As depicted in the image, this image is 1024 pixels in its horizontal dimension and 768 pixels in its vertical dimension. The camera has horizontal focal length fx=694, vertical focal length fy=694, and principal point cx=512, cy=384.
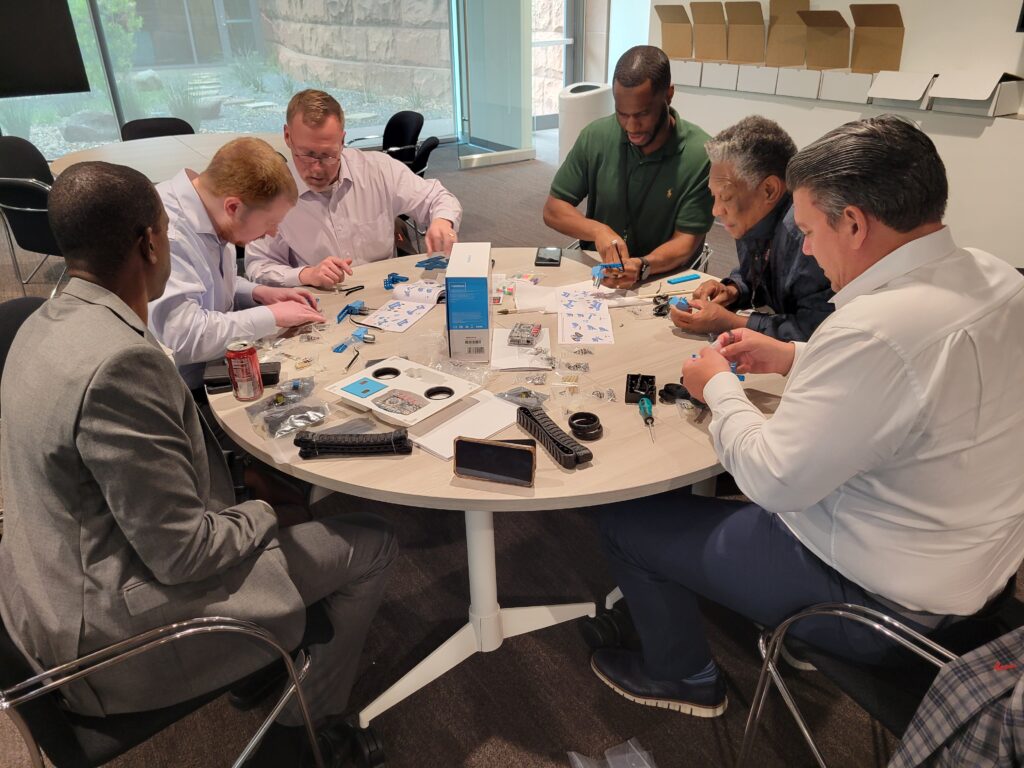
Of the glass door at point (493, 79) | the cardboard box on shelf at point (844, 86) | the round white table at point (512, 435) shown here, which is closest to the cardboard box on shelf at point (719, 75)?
the cardboard box on shelf at point (844, 86)

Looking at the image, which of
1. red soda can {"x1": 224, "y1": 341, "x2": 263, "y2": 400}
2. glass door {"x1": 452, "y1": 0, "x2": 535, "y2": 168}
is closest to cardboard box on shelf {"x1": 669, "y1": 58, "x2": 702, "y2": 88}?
glass door {"x1": 452, "y1": 0, "x2": 535, "y2": 168}

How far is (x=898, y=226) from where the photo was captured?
1238mm

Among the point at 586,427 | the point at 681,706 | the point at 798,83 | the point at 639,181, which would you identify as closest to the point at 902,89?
the point at 798,83

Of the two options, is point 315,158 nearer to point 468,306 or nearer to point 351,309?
point 351,309

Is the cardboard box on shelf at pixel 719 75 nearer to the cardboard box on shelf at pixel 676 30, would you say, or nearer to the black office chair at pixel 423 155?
the cardboard box on shelf at pixel 676 30

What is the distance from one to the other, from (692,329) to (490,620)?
103 cm

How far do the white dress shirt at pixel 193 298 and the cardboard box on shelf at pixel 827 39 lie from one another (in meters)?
4.30

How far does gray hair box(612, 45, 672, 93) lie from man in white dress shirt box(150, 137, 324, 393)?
1301mm

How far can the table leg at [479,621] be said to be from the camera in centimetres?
180

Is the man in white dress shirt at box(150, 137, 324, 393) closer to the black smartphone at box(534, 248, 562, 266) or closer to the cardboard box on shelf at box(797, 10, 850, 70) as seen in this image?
the black smartphone at box(534, 248, 562, 266)

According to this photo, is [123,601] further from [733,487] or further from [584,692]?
[733,487]

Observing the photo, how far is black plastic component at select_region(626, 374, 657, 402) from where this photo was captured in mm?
1713

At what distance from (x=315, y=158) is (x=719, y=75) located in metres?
4.06

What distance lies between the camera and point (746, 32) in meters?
5.17
